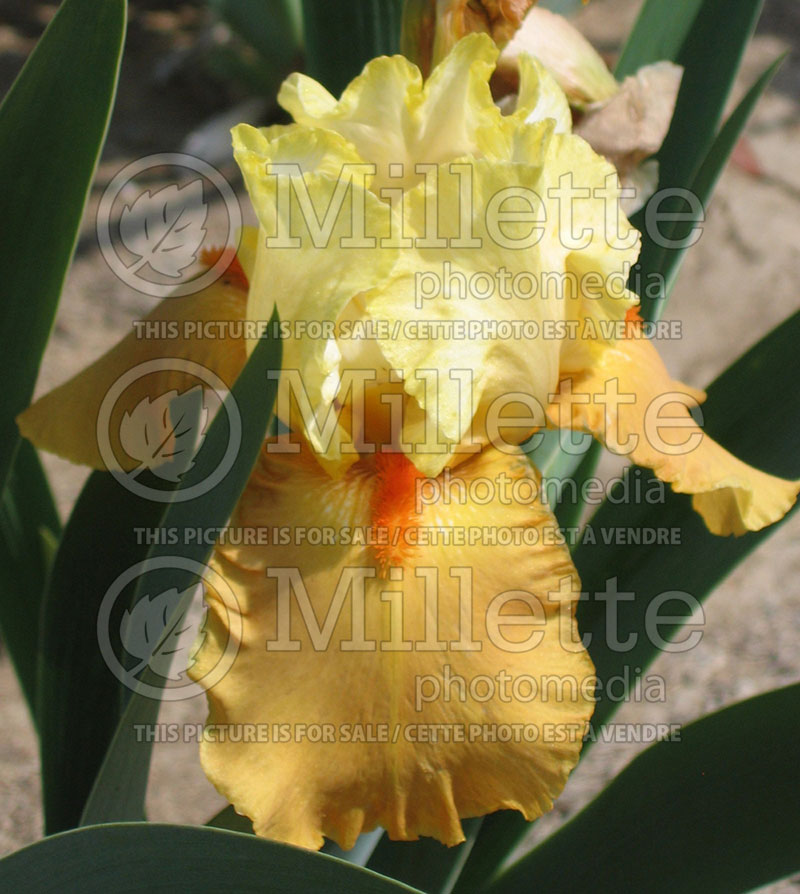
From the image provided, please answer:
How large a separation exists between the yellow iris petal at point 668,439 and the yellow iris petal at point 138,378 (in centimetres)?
33

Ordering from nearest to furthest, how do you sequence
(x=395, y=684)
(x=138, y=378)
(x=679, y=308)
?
(x=395, y=684) < (x=138, y=378) < (x=679, y=308)

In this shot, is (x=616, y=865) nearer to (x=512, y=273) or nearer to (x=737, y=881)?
(x=737, y=881)

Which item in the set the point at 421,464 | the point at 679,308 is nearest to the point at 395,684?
the point at 421,464

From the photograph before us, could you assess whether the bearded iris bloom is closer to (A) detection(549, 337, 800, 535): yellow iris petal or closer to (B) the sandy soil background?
(A) detection(549, 337, 800, 535): yellow iris petal

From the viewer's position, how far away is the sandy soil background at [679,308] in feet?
5.19

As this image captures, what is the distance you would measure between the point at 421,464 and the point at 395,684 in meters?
0.17

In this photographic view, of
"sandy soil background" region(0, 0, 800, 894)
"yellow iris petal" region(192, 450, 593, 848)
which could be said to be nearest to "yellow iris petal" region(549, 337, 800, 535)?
"yellow iris petal" region(192, 450, 593, 848)

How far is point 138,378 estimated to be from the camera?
96 centimetres

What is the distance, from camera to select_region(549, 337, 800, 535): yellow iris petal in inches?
31.0

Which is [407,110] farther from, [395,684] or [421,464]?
[395,684]

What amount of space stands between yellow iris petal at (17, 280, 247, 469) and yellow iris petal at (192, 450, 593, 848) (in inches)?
8.7

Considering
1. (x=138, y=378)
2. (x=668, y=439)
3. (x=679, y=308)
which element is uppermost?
(x=668, y=439)

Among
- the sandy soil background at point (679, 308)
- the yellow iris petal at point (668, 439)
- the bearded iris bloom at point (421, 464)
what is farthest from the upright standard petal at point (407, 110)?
the sandy soil background at point (679, 308)

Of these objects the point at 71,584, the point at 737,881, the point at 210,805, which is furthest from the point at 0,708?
the point at 737,881
